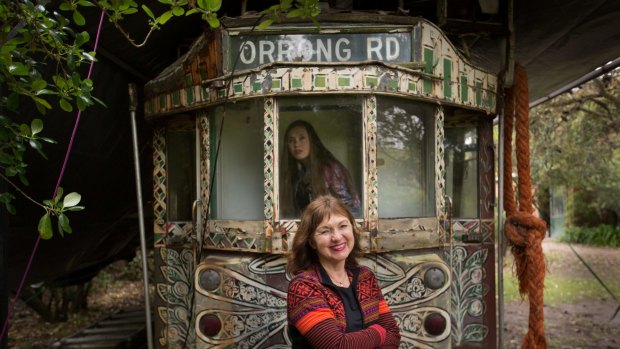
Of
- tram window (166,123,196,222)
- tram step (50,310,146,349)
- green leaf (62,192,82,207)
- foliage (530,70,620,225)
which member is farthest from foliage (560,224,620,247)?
green leaf (62,192,82,207)

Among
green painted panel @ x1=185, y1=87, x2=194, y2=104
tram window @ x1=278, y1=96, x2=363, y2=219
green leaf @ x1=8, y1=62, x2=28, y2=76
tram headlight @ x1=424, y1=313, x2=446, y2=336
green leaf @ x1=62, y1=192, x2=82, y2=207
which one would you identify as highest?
green painted panel @ x1=185, y1=87, x2=194, y2=104

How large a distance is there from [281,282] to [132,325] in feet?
18.7

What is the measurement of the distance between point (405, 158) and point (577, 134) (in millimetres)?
9865

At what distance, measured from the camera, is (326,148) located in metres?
4.27

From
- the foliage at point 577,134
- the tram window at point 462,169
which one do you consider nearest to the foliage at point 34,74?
the tram window at point 462,169

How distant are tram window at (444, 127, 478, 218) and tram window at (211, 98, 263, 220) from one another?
1.84 meters

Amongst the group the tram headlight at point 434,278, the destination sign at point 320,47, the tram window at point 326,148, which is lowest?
the tram headlight at point 434,278

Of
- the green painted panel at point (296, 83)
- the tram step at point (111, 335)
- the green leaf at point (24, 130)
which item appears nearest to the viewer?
the green leaf at point (24, 130)

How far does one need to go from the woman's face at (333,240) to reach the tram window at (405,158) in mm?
1720

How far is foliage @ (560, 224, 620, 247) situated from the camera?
23.9 meters

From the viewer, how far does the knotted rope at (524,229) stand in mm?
4941

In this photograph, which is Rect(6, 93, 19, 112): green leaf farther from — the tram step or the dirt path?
the tram step

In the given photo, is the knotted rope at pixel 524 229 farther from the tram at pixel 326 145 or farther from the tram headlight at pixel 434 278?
the tram headlight at pixel 434 278

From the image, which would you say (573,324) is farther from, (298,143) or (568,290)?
(298,143)
